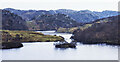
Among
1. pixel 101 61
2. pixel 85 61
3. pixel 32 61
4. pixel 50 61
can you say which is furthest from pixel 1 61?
pixel 101 61

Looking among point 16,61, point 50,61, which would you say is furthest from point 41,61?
point 16,61

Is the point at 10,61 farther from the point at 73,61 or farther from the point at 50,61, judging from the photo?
the point at 73,61

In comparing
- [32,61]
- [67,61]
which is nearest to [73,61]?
[67,61]

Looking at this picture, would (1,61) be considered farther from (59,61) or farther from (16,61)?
(59,61)

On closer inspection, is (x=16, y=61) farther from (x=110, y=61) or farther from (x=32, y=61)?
(x=110, y=61)

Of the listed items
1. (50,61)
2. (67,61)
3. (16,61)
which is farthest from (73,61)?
(16,61)

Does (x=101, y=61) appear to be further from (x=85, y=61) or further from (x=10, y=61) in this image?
(x=10, y=61)
